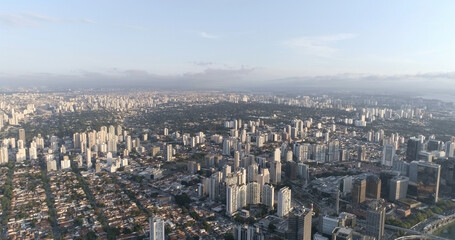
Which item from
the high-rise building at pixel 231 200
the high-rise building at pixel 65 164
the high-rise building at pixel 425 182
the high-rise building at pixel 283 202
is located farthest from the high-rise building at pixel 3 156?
the high-rise building at pixel 425 182

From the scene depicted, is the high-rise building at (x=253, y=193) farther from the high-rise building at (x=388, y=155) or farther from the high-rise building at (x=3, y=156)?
the high-rise building at (x=3, y=156)

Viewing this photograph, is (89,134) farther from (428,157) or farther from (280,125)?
(428,157)

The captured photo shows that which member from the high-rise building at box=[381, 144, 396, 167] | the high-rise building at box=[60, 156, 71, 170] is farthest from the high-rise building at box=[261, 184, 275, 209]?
the high-rise building at box=[60, 156, 71, 170]

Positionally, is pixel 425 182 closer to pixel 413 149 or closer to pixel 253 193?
pixel 413 149

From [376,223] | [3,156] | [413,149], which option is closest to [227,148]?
[413,149]

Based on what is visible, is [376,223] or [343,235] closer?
[343,235]

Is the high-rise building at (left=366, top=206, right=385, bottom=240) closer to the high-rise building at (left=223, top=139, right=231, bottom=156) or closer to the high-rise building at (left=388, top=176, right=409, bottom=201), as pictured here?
the high-rise building at (left=388, top=176, right=409, bottom=201)
